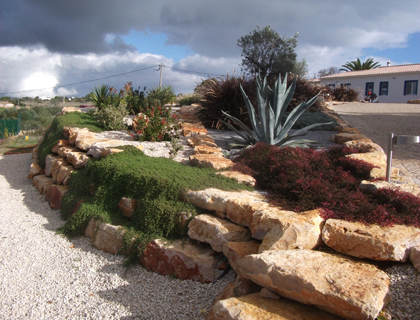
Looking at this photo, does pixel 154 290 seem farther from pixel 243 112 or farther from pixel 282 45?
pixel 282 45

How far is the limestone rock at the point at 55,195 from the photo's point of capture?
5.44 metres

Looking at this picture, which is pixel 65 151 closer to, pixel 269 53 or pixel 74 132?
pixel 74 132

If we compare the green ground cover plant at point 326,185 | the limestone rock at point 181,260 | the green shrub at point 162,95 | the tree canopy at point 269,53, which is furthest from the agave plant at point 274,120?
the tree canopy at point 269,53

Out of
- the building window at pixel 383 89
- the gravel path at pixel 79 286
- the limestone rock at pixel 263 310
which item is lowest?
the gravel path at pixel 79 286

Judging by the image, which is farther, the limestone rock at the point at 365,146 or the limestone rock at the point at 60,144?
the limestone rock at the point at 60,144

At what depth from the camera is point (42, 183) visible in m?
6.43

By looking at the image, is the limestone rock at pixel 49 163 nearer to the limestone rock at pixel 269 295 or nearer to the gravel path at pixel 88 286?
the gravel path at pixel 88 286

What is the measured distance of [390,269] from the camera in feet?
8.48

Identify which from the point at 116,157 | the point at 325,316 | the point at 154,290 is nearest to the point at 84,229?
the point at 116,157

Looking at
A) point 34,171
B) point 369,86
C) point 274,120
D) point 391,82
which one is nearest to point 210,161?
point 274,120

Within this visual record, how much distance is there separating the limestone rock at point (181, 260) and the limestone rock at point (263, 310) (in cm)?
97

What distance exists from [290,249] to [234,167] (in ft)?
6.88

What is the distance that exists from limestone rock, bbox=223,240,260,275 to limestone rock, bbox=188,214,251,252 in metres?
0.13

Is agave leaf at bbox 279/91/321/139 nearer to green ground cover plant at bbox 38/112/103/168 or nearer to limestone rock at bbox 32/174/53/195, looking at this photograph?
green ground cover plant at bbox 38/112/103/168
